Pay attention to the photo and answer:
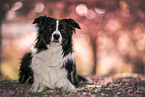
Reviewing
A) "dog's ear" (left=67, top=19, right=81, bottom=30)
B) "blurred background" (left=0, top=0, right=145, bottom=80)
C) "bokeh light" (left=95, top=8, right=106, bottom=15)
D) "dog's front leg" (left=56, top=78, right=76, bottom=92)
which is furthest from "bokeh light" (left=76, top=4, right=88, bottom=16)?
"dog's front leg" (left=56, top=78, right=76, bottom=92)

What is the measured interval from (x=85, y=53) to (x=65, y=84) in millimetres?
10469

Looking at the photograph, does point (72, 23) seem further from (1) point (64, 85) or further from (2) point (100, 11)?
(2) point (100, 11)

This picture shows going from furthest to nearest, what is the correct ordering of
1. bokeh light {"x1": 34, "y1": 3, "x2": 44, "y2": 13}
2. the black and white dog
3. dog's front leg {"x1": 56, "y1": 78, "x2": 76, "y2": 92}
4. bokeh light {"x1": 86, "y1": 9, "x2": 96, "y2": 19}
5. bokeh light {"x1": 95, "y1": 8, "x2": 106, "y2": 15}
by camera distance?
1. bokeh light {"x1": 86, "y1": 9, "x2": 96, "y2": 19}
2. bokeh light {"x1": 95, "y1": 8, "x2": 106, "y2": 15}
3. bokeh light {"x1": 34, "y1": 3, "x2": 44, "y2": 13}
4. dog's front leg {"x1": 56, "y1": 78, "x2": 76, "y2": 92}
5. the black and white dog

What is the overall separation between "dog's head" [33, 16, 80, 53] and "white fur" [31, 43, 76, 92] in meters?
0.24

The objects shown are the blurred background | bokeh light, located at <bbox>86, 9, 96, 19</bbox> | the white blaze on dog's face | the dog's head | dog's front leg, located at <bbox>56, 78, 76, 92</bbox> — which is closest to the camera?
the white blaze on dog's face

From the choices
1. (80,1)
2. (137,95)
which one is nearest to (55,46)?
(137,95)

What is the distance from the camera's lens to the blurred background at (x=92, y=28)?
966cm

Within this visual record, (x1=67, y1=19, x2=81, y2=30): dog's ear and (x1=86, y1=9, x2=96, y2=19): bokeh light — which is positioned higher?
(x1=86, y1=9, x2=96, y2=19): bokeh light

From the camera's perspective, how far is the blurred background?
31.7ft

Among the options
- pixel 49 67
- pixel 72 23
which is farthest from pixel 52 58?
pixel 72 23

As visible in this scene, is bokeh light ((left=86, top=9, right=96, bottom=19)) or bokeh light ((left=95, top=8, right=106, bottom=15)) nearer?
bokeh light ((left=95, top=8, right=106, bottom=15))

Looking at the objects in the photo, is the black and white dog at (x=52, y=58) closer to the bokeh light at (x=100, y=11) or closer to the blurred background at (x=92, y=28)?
the blurred background at (x=92, y=28)

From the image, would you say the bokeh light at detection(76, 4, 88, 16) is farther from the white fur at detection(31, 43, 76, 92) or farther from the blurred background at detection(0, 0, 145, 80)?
the white fur at detection(31, 43, 76, 92)

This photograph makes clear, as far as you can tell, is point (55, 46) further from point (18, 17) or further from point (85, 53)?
point (85, 53)
